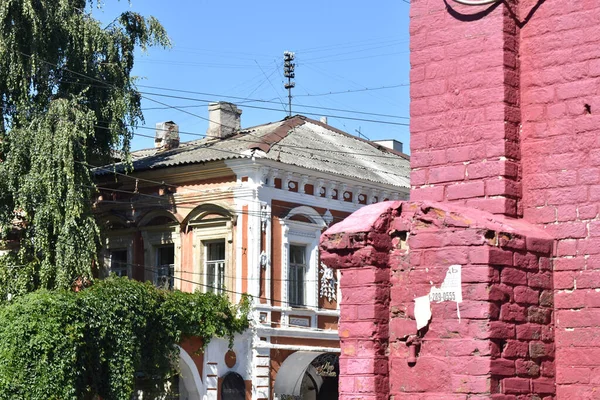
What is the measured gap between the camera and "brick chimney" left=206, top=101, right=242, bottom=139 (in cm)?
2519

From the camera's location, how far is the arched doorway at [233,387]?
71.4 feet

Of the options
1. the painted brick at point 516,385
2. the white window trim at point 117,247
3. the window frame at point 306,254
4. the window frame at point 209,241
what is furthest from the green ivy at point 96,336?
the painted brick at point 516,385

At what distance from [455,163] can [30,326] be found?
13.3m

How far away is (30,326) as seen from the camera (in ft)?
58.8

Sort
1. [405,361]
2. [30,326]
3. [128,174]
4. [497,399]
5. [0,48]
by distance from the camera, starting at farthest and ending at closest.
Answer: [128,174], [0,48], [30,326], [405,361], [497,399]

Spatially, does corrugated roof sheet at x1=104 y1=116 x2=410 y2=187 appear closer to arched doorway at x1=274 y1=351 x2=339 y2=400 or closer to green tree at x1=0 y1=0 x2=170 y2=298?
green tree at x1=0 y1=0 x2=170 y2=298

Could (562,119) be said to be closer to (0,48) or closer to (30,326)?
(30,326)

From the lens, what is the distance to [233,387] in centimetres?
2184

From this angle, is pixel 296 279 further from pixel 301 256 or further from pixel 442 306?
pixel 442 306

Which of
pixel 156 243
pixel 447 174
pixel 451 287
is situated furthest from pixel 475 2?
pixel 156 243

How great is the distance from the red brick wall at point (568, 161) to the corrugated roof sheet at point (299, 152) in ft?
52.4

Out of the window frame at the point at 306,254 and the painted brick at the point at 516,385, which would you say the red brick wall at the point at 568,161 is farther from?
the window frame at the point at 306,254

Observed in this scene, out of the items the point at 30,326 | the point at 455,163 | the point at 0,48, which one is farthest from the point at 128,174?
the point at 455,163

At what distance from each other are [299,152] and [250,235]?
2765mm
